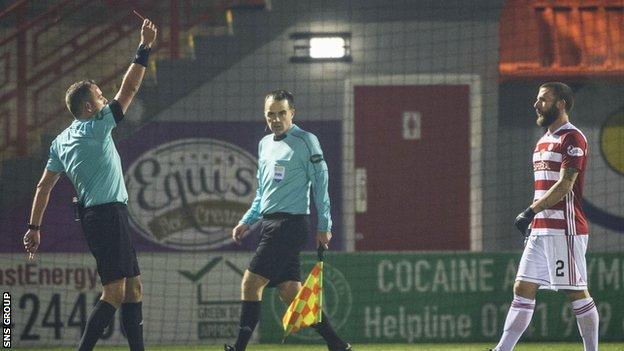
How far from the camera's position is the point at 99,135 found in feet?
24.5

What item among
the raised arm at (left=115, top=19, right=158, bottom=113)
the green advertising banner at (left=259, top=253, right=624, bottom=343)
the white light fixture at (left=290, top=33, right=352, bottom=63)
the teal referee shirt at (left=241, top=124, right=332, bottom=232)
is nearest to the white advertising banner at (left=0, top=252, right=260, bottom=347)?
the green advertising banner at (left=259, top=253, right=624, bottom=343)

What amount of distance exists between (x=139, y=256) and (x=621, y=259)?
387 centimetres

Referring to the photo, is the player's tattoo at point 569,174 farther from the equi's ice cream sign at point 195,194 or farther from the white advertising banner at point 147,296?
the equi's ice cream sign at point 195,194

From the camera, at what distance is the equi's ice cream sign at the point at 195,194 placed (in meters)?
14.0

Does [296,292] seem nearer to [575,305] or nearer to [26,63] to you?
[575,305]

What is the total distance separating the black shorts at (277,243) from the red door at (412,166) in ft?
21.4

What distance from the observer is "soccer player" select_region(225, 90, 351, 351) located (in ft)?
26.1

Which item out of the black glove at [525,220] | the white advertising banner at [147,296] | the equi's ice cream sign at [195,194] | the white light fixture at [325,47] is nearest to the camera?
the black glove at [525,220]

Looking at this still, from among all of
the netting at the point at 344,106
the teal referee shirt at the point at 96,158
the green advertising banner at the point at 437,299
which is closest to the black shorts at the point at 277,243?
the teal referee shirt at the point at 96,158

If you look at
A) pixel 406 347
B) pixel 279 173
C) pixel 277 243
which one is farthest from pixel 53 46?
pixel 277 243

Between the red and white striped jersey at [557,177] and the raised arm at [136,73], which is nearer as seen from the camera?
the raised arm at [136,73]

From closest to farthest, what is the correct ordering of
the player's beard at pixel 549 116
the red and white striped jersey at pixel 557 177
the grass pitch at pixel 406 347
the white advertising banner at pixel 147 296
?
1. the red and white striped jersey at pixel 557 177
2. the player's beard at pixel 549 116
3. the grass pitch at pixel 406 347
4. the white advertising banner at pixel 147 296

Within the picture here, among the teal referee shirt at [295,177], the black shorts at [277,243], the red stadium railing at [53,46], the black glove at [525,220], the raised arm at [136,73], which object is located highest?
the red stadium railing at [53,46]

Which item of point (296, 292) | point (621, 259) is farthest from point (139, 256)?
point (621, 259)
